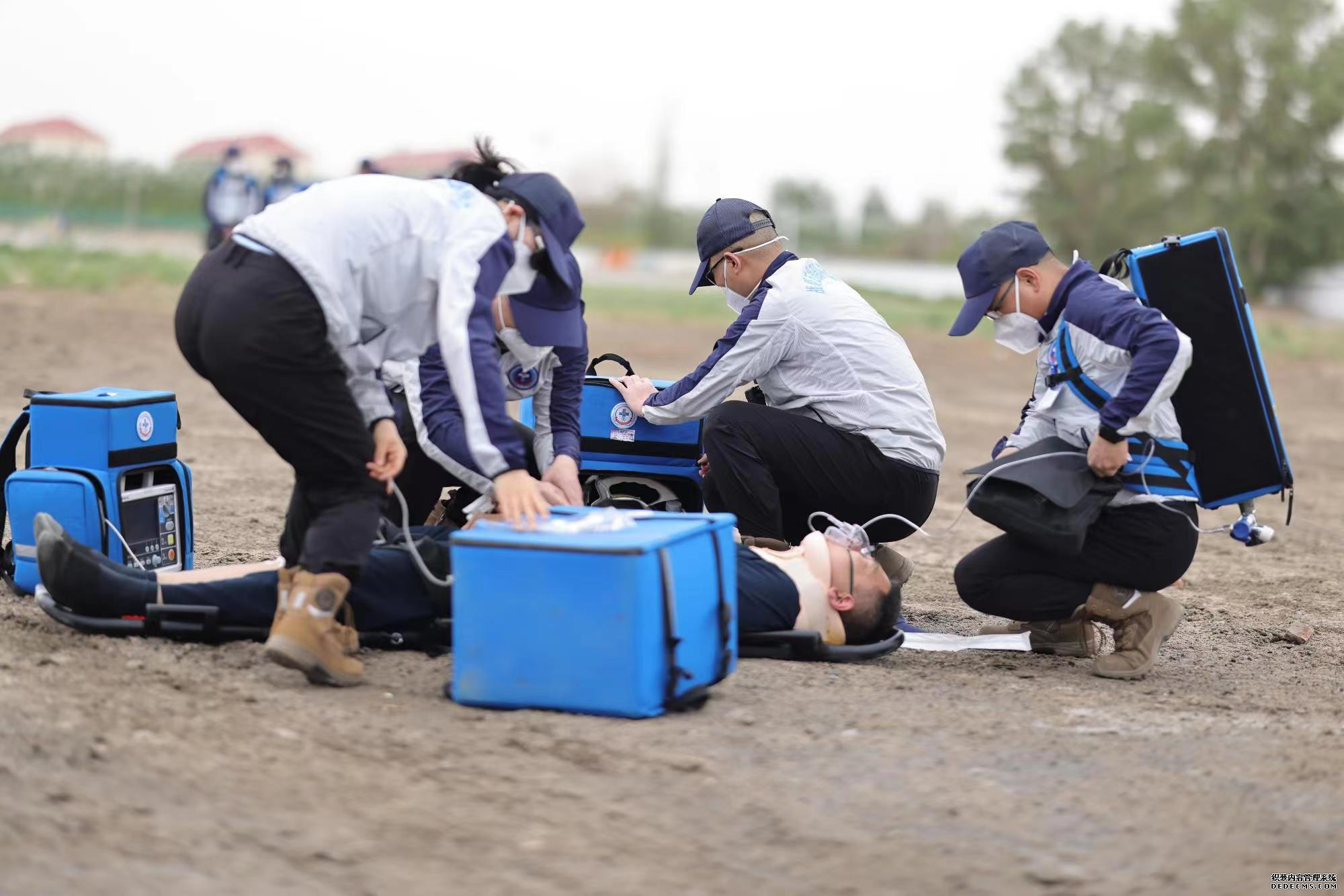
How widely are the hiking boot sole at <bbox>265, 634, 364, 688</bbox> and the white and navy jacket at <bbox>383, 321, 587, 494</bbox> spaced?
122 cm

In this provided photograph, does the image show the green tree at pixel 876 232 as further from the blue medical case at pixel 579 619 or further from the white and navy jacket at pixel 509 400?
the blue medical case at pixel 579 619

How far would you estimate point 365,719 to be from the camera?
3641 mm

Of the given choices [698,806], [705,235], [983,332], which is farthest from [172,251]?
[698,806]

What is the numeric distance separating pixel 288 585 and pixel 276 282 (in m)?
0.88

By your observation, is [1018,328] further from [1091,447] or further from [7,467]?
[7,467]

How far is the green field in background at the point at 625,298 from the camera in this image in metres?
19.4

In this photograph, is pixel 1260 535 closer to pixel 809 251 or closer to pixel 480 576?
pixel 480 576

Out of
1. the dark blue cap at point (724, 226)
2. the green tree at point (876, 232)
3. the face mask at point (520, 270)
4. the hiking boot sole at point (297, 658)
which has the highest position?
the green tree at point (876, 232)

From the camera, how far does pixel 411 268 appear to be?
12.8 feet

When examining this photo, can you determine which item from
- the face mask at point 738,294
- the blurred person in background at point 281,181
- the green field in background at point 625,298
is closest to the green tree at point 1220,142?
the green field in background at point 625,298

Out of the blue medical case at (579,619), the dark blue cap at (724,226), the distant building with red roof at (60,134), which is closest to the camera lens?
the blue medical case at (579,619)

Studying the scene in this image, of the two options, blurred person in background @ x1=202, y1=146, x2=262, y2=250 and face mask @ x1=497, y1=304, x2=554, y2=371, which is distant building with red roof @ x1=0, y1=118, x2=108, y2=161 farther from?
face mask @ x1=497, y1=304, x2=554, y2=371

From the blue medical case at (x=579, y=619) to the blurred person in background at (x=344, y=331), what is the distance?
19 centimetres

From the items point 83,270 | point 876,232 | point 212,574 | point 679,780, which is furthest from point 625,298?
point 876,232
